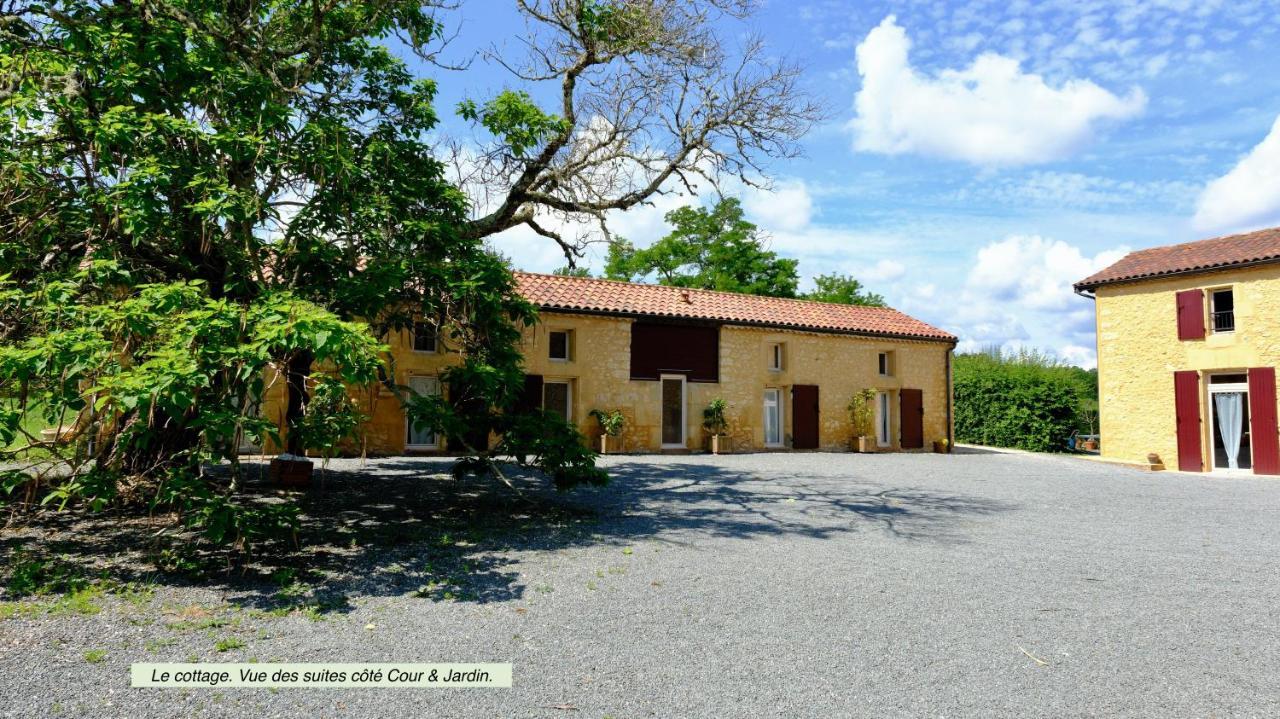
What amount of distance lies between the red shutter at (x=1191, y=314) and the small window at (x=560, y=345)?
563 inches

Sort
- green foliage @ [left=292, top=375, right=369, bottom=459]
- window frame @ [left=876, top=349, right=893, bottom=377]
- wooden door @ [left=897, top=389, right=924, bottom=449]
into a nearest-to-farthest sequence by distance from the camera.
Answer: green foliage @ [left=292, top=375, right=369, bottom=459] → wooden door @ [left=897, top=389, right=924, bottom=449] → window frame @ [left=876, top=349, right=893, bottom=377]

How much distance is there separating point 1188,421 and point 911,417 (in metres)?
6.57

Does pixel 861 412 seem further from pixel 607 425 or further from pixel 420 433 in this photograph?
pixel 420 433

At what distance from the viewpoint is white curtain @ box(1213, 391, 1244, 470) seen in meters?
15.3

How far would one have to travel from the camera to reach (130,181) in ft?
17.8

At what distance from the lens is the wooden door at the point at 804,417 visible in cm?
1884

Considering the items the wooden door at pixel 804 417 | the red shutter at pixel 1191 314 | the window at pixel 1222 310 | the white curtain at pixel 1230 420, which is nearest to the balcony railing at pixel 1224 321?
the window at pixel 1222 310

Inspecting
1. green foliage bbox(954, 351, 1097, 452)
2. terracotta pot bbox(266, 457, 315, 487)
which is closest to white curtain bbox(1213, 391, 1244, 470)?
green foliage bbox(954, 351, 1097, 452)

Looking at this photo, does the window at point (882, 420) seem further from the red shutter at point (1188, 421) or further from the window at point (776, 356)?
the red shutter at point (1188, 421)

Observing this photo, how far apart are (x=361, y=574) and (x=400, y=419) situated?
9.65m

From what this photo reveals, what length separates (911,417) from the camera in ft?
67.5

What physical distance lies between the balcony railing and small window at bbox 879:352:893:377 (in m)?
7.53

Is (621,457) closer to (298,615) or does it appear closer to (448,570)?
(448,570)

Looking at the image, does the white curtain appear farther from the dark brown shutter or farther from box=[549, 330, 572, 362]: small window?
the dark brown shutter
